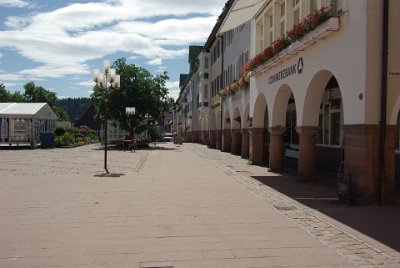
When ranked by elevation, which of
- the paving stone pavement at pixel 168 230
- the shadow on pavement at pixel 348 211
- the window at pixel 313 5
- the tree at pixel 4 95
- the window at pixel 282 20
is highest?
the tree at pixel 4 95

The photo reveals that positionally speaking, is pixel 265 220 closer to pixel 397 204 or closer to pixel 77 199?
pixel 397 204

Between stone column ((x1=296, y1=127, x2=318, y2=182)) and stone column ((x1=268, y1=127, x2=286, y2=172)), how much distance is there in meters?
3.52

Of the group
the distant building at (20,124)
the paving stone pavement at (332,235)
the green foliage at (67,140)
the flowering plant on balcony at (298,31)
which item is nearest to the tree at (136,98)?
the green foliage at (67,140)

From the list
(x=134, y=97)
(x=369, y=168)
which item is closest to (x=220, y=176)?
(x=369, y=168)

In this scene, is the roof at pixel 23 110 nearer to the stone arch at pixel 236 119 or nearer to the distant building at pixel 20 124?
the distant building at pixel 20 124

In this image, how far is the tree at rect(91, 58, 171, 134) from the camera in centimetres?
3947

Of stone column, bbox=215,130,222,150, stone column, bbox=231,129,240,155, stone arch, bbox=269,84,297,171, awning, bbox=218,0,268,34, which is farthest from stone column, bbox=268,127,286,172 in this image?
stone column, bbox=215,130,222,150

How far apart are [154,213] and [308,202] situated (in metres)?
3.44

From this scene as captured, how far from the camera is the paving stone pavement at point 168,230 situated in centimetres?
588

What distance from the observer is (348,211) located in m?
9.12

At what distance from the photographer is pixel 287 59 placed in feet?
50.1

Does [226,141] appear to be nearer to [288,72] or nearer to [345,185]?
[288,72]

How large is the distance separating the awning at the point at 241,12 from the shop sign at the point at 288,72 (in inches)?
107

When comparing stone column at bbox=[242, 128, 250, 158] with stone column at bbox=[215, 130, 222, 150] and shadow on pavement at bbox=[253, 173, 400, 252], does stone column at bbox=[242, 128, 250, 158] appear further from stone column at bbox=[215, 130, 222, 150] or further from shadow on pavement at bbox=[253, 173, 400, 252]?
stone column at bbox=[215, 130, 222, 150]
